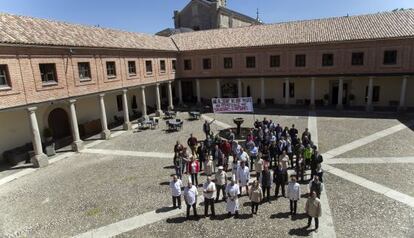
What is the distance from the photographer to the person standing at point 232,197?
9336 millimetres

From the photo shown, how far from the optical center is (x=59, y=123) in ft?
69.4

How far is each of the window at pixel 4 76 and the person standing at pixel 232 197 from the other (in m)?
12.8

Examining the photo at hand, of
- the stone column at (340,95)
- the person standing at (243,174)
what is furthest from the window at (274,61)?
the person standing at (243,174)

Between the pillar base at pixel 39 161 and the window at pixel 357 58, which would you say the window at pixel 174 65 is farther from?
the pillar base at pixel 39 161

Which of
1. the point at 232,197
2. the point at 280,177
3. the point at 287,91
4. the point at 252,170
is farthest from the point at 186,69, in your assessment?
the point at 232,197

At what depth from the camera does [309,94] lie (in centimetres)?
3028

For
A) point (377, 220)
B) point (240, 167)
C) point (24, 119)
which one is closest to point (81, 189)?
point (240, 167)

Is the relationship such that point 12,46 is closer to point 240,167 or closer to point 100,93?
point 100,93

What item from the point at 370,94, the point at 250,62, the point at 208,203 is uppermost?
the point at 250,62

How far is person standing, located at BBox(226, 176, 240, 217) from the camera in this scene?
30.6 feet

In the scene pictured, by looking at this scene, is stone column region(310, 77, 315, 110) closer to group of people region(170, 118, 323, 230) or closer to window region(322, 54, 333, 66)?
window region(322, 54, 333, 66)

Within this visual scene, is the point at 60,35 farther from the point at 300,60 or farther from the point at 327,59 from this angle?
the point at 327,59

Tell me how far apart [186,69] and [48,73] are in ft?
60.3

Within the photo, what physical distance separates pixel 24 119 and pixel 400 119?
90.5 ft
